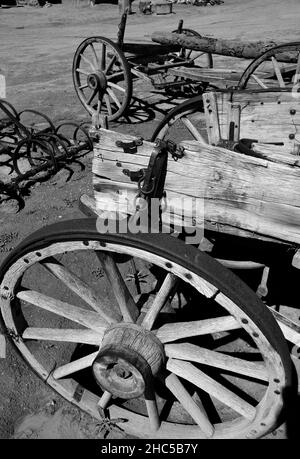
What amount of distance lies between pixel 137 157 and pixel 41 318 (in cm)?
183

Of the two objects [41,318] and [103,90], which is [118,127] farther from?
[41,318]

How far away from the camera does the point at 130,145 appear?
1.68m

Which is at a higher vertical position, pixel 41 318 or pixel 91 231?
pixel 91 231

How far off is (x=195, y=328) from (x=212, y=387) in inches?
13.6

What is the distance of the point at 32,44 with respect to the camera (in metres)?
13.1

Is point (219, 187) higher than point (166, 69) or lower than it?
higher

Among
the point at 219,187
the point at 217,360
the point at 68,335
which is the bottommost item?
the point at 68,335

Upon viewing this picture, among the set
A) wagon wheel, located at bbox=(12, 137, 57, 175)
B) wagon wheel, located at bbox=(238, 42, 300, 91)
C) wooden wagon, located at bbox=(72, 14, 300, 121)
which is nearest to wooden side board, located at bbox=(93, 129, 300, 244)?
wagon wheel, located at bbox=(238, 42, 300, 91)

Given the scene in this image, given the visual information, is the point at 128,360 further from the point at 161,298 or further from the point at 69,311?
the point at 69,311

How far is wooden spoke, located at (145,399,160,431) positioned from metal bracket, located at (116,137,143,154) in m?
1.26

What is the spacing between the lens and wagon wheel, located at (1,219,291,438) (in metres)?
1.51

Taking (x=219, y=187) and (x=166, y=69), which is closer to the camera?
(x=219, y=187)

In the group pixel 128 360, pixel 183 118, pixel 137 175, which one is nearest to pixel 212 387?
pixel 128 360

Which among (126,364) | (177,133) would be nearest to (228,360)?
(126,364)
